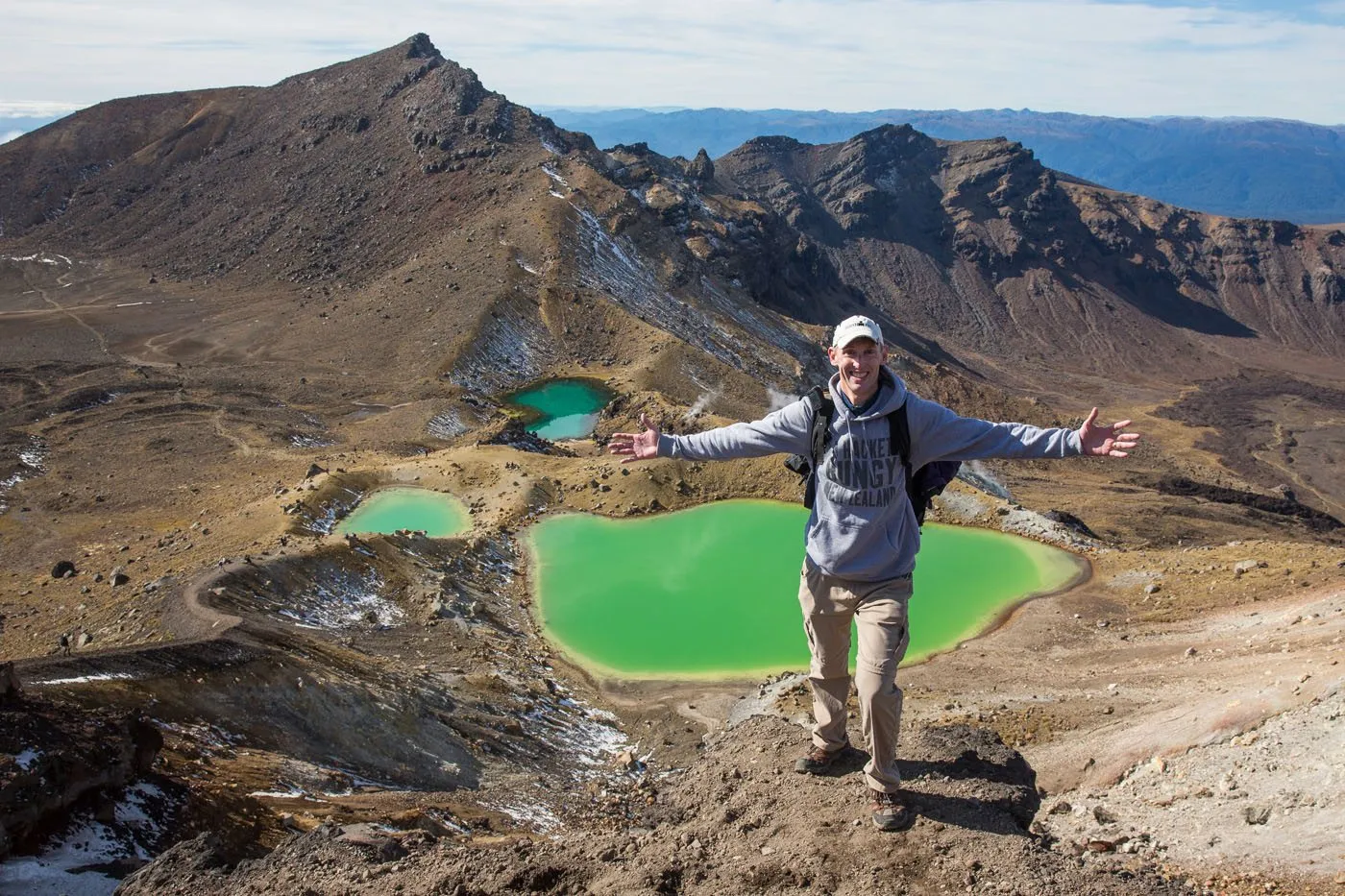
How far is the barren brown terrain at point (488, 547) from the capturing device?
949 centimetres

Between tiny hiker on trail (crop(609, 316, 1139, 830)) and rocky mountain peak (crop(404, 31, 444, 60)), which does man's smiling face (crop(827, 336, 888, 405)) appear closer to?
tiny hiker on trail (crop(609, 316, 1139, 830))

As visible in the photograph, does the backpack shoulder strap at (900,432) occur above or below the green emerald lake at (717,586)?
above

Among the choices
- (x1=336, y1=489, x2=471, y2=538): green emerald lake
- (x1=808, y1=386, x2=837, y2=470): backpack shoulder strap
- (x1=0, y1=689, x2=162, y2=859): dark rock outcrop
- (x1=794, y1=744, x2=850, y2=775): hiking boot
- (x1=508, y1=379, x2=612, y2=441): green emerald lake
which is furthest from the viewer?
(x1=508, y1=379, x2=612, y2=441): green emerald lake

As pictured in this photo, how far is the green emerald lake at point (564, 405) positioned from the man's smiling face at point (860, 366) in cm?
4554

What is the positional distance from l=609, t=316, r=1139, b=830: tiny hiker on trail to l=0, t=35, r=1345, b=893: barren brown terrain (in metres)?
1.34

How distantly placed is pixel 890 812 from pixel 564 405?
52356mm

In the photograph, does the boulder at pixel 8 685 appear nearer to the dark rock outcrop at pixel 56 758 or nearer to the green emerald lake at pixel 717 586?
the dark rock outcrop at pixel 56 758

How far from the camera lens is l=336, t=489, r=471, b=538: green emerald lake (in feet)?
109

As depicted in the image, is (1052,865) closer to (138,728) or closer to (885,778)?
(885,778)

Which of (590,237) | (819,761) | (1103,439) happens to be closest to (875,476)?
(1103,439)

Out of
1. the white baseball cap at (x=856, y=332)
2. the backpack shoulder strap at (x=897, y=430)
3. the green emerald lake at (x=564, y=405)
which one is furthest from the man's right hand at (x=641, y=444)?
the green emerald lake at (x=564, y=405)

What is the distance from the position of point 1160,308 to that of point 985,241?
108 ft

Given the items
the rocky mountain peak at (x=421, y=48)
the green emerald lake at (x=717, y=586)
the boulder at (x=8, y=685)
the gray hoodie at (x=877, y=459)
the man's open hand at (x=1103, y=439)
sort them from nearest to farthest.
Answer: the man's open hand at (x=1103, y=439) → the gray hoodie at (x=877, y=459) → the boulder at (x=8, y=685) → the green emerald lake at (x=717, y=586) → the rocky mountain peak at (x=421, y=48)

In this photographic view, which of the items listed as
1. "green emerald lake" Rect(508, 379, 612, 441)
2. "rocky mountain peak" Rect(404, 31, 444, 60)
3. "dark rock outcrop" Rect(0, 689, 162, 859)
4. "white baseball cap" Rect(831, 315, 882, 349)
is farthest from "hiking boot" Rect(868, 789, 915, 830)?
"rocky mountain peak" Rect(404, 31, 444, 60)
